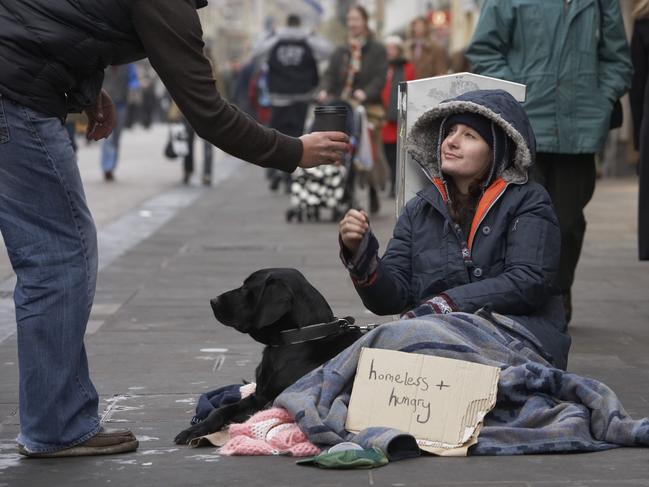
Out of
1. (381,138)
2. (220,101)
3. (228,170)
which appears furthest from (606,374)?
(228,170)

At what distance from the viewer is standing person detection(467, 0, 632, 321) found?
7.11 m

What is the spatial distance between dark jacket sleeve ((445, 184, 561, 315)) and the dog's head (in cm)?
47

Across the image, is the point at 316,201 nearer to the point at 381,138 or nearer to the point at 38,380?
the point at 381,138

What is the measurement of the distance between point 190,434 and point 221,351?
1.94 m

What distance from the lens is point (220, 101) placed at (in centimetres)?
460

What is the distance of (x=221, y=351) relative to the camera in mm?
6824

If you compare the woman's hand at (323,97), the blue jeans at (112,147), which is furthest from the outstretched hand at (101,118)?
the blue jeans at (112,147)

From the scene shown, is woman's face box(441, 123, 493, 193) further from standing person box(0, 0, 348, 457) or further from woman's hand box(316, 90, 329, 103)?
woman's hand box(316, 90, 329, 103)

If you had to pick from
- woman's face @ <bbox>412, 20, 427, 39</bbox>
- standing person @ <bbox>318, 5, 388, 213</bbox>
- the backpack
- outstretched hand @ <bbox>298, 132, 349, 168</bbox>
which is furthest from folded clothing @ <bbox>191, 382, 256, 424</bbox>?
woman's face @ <bbox>412, 20, 427, 39</bbox>

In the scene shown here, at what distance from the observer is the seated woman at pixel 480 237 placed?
16.7 feet

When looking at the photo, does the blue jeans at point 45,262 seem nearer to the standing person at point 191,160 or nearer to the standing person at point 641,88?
the standing person at point 641,88

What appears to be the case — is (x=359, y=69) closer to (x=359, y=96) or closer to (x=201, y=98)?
(x=359, y=96)

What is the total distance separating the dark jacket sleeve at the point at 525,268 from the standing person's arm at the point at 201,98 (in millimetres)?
714

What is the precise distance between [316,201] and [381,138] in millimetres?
2510
